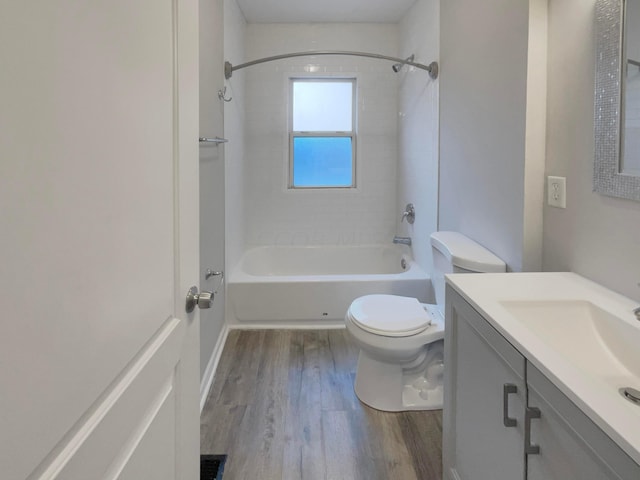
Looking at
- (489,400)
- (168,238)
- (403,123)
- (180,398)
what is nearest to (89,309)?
(168,238)

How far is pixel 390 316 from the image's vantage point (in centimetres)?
244

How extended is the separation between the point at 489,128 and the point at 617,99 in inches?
30.9

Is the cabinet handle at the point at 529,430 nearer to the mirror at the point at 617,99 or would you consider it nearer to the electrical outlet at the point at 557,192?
the mirror at the point at 617,99

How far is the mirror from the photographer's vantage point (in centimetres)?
143

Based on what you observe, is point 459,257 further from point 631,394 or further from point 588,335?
point 631,394

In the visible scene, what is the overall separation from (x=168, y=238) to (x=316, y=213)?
344cm

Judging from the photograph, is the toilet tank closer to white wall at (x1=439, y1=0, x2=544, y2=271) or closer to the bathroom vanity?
white wall at (x1=439, y1=0, x2=544, y2=271)

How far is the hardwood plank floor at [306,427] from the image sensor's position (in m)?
1.98

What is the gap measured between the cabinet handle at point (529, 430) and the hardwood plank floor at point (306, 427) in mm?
913

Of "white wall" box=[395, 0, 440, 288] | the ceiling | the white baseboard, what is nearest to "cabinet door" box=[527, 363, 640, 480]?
the white baseboard

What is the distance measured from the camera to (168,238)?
1.03 meters

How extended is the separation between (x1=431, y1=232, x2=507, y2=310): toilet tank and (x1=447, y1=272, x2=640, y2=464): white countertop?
14.6 inches

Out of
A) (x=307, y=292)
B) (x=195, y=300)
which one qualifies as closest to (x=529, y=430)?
(x=195, y=300)

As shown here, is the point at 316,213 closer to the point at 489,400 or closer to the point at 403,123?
the point at 403,123
